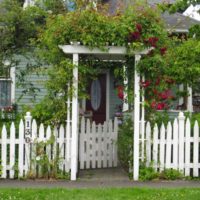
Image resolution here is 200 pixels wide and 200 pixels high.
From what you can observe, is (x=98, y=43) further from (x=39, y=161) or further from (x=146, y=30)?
(x=39, y=161)

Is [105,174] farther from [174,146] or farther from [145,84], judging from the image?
[145,84]

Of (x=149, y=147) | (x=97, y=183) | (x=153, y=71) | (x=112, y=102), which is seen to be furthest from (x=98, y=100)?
(x=97, y=183)

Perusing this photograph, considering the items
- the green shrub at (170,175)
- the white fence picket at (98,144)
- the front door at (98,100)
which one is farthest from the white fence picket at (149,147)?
the front door at (98,100)

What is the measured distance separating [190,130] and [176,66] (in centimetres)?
134

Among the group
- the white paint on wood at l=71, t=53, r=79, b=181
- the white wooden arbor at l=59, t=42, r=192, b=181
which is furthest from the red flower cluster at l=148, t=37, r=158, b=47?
the white paint on wood at l=71, t=53, r=79, b=181

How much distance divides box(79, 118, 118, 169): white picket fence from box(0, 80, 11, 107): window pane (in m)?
6.34

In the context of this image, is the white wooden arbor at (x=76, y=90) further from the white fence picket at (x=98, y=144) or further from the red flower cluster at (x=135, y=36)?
the white fence picket at (x=98, y=144)

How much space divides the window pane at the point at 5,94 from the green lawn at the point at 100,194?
888 cm

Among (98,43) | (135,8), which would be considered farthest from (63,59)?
(135,8)

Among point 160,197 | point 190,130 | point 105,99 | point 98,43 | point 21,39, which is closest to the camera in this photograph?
point 160,197

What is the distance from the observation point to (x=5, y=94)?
16938 millimetres

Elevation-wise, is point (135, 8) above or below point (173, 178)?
above

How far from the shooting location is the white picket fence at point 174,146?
388 inches

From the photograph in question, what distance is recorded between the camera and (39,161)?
9578mm
